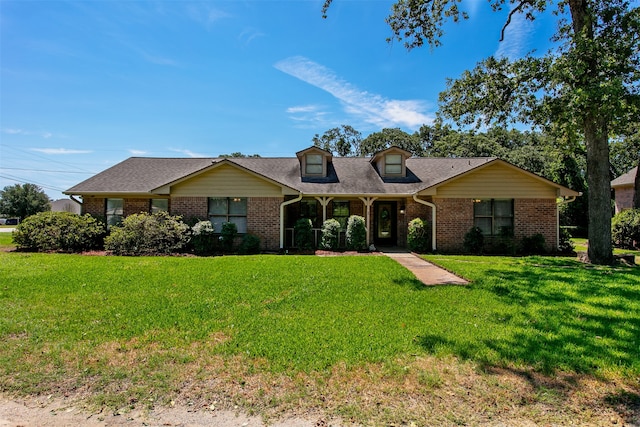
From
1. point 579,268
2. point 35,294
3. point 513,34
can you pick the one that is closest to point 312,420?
point 35,294

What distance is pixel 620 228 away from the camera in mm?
16656

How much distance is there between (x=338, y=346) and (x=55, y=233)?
13.8 metres

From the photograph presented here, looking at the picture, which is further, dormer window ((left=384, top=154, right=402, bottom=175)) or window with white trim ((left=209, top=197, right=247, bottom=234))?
dormer window ((left=384, top=154, right=402, bottom=175))

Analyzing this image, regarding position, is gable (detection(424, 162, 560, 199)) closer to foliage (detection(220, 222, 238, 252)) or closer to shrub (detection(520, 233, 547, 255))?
shrub (detection(520, 233, 547, 255))

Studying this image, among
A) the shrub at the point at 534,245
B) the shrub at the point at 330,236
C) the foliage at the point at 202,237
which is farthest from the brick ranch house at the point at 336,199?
the foliage at the point at 202,237

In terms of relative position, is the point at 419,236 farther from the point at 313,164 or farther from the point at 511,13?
the point at 511,13

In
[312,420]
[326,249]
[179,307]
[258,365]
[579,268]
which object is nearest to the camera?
[312,420]

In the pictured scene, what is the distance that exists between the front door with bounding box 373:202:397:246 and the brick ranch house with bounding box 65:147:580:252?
284mm

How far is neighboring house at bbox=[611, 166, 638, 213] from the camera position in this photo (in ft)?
76.6

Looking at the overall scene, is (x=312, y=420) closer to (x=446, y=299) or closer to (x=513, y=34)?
(x=446, y=299)

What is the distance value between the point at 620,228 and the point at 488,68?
38.8ft

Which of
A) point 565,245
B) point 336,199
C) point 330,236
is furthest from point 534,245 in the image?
point 336,199

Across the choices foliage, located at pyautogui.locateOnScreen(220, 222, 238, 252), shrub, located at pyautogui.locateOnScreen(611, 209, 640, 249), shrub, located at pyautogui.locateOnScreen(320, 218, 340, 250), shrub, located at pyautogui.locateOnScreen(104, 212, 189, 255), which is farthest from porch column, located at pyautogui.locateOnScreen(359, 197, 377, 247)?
shrub, located at pyautogui.locateOnScreen(611, 209, 640, 249)

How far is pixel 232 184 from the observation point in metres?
14.5
